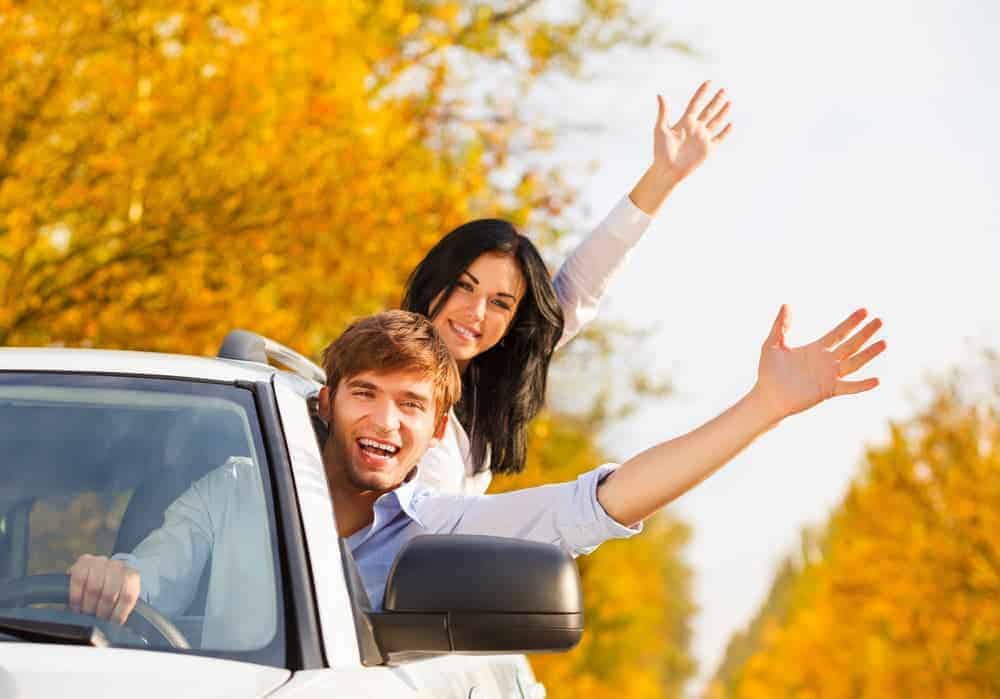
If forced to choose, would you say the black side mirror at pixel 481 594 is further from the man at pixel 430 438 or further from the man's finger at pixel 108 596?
the man at pixel 430 438

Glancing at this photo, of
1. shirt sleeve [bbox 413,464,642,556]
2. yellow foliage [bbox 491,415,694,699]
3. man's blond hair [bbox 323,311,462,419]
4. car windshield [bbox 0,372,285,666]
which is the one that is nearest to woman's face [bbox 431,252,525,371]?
man's blond hair [bbox 323,311,462,419]

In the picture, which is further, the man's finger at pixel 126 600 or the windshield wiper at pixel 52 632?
the man's finger at pixel 126 600

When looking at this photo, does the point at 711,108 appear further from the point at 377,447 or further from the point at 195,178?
the point at 195,178

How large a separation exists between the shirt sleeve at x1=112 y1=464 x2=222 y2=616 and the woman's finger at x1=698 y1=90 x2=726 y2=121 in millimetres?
3499

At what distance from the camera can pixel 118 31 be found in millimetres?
12516

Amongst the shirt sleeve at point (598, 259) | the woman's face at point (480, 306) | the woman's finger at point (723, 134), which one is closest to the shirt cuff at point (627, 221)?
the shirt sleeve at point (598, 259)

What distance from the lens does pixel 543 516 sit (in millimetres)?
3838

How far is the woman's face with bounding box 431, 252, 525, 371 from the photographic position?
5.62m

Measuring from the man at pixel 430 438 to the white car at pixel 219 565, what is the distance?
31 cm

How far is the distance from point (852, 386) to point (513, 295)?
2.09m

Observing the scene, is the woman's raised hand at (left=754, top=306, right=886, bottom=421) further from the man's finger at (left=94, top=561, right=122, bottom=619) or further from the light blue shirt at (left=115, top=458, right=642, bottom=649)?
the man's finger at (left=94, top=561, right=122, bottom=619)

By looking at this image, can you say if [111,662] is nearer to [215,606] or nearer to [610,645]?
[215,606]

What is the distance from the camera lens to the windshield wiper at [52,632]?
2.64 m

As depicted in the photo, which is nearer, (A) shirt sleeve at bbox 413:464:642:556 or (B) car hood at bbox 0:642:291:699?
(B) car hood at bbox 0:642:291:699
